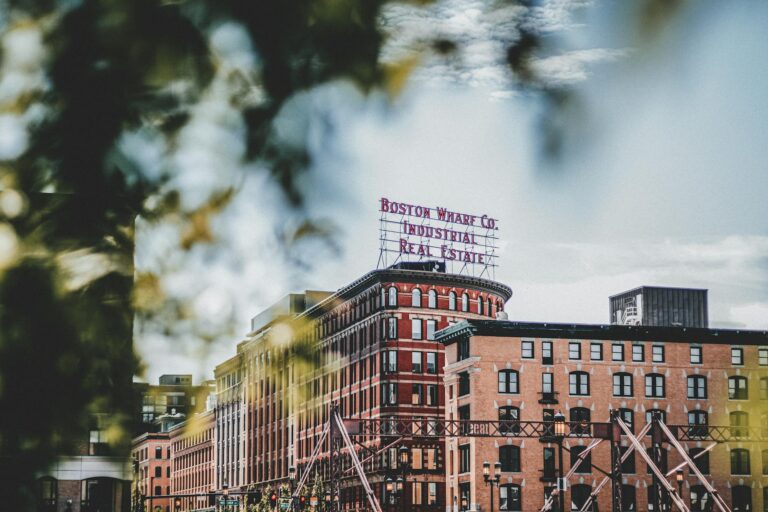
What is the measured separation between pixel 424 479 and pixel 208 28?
10875 cm

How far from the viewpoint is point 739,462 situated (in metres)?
102

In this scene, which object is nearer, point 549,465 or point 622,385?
point 549,465

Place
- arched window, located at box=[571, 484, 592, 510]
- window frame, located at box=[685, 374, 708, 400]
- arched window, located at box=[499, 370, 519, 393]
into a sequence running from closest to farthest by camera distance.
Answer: arched window, located at box=[571, 484, 592, 510]
arched window, located at box=[499, 370, 519, 393]
window frame, located at box=[685, 374, 708, 400]

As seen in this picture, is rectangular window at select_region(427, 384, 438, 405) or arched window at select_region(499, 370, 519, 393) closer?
arched window at select_region(499, 370, 519, 393)

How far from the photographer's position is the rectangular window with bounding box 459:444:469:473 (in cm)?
10169

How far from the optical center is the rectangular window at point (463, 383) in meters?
103

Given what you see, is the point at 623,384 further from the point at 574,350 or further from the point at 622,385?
the point at 574,350

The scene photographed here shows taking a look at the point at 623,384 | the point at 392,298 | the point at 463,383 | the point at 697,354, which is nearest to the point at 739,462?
the point at 697,354

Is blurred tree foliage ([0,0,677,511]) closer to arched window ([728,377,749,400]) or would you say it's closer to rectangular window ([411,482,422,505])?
arched window ([728,377,749,400])

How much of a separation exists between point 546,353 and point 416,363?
17279 mm

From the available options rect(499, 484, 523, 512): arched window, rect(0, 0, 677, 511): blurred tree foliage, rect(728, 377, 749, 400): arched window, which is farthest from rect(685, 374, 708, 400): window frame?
rect(0, 0, 677, 511): blurred tree foliage

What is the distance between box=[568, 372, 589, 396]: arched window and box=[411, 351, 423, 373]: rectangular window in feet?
60.6

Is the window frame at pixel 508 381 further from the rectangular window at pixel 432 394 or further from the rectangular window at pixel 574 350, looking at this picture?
the rectangular window at pixel 432 394

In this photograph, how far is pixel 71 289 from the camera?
4.60 m
